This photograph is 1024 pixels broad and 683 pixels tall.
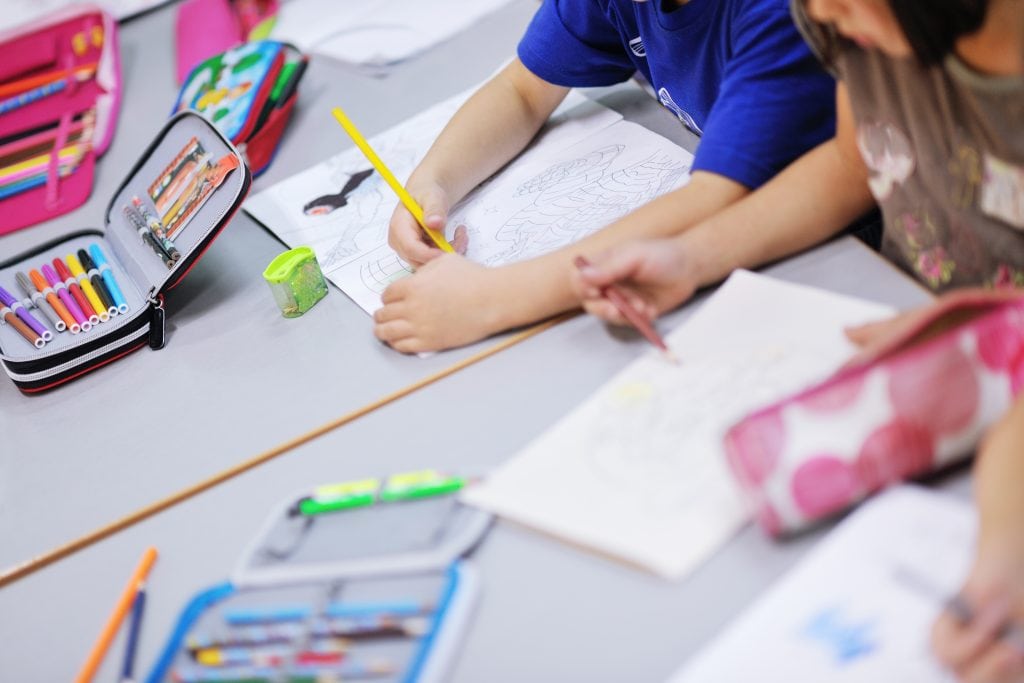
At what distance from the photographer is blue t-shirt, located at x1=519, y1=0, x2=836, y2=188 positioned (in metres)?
0.80

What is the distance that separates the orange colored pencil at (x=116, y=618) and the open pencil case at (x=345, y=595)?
0.05 m

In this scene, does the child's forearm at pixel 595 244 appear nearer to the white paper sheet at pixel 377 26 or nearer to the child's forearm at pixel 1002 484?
the child's forearm at pixel 1002 484

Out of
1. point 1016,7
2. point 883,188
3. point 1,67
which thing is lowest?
point 883,188

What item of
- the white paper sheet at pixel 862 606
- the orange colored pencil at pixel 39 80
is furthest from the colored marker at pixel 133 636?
the orange colored pencil at pixel 39 80

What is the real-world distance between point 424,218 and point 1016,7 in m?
0.50

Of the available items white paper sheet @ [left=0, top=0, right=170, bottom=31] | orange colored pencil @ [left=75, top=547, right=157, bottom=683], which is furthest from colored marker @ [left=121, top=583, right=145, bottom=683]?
white paper sheet @ [left=0, top=0, right=170, bottom=31]

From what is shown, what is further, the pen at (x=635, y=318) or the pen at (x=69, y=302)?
the pen at (x=69, y=302)

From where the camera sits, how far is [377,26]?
4.55ft

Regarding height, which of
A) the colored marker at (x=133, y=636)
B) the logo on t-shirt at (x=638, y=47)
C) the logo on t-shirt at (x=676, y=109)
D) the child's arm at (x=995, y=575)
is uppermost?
the colored marker at (x=133, y=636)

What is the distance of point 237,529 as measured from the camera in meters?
0.68

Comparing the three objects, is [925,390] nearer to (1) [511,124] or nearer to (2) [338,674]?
(2) [338,674]

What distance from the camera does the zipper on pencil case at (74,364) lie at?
0.89m

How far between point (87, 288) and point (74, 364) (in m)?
0.09

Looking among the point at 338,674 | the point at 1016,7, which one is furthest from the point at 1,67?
the point at 1016,7
